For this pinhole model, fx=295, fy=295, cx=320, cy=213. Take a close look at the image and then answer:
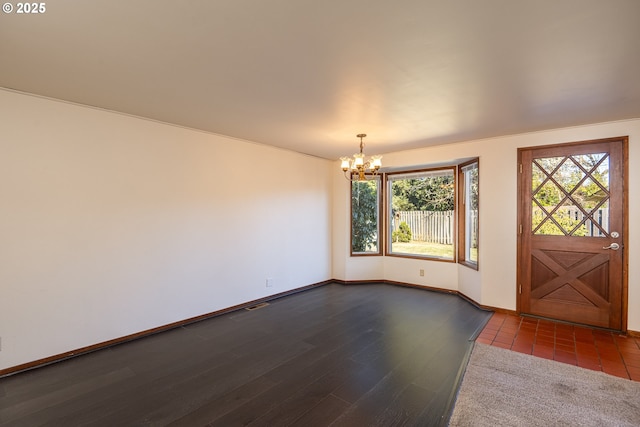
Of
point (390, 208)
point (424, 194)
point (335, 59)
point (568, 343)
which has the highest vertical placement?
point (335, 59)

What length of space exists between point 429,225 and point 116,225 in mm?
4819

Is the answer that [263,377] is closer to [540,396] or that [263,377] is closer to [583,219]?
[540,396]

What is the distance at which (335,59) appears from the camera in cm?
209

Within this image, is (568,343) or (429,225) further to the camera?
(429,225)

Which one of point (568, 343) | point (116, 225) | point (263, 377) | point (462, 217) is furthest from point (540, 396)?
point (116, 225)

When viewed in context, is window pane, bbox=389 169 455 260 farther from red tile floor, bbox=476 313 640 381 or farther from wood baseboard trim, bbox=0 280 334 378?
wood baseboard trim, bbox=0 280 334 378

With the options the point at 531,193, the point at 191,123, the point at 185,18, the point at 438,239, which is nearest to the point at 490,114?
the point at 531,193

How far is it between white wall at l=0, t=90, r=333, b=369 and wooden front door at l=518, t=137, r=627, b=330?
371 centimetres

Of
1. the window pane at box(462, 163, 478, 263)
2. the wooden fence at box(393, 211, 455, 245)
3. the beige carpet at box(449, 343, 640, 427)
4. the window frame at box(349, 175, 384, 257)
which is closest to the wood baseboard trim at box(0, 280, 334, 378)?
the window frame at box(349, 175, 384, 257)

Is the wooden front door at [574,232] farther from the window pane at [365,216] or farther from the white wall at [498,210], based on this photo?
the window pane at [365,216]

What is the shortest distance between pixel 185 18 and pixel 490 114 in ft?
10.1

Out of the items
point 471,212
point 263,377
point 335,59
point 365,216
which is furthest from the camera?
point 365,216

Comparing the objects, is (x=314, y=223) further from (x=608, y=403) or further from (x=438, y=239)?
(x=608, y=403)

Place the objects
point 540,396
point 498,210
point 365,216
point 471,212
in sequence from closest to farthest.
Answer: point 540,396 → point 498,210 → point 471,212 → point 365,216
